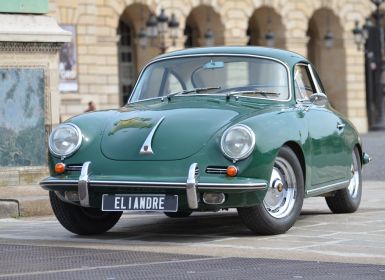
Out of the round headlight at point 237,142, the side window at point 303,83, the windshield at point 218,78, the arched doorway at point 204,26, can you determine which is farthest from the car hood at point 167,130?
the arched doorway at point 204,26

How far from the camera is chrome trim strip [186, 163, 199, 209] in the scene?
859 cm

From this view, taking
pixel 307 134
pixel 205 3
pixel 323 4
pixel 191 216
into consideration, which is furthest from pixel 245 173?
pixel 323 4

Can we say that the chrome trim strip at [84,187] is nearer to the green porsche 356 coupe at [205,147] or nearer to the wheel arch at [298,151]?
the green porsche 356 coupe at [205,147]

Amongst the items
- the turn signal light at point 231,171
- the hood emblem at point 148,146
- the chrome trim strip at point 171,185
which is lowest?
the chrome trim strip at point 171,185

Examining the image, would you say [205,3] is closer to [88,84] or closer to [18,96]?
[88,84]

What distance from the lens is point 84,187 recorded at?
8906 mm

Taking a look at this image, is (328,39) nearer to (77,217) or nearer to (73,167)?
(77,217)

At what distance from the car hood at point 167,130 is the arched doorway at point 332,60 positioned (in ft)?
147

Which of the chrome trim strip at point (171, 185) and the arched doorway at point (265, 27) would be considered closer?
the chrome trim strip at point (171, 185)

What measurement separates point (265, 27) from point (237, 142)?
147ft

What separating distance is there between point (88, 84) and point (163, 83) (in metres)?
34.3

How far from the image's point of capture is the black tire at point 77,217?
952 cm

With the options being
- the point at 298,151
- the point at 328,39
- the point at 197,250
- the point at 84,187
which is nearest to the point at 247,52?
the point at 298,151

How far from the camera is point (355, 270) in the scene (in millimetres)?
7387
